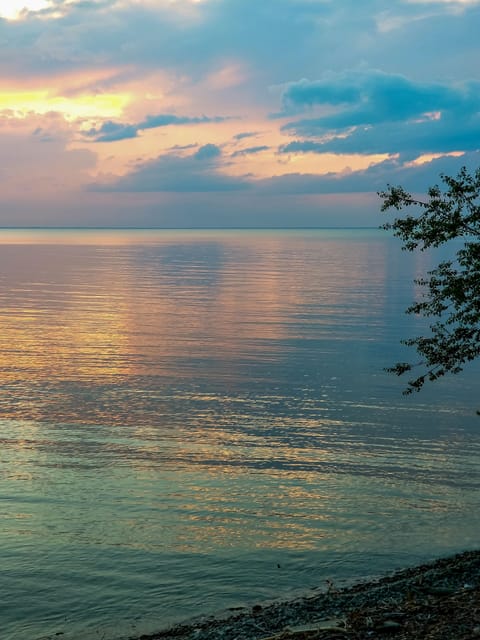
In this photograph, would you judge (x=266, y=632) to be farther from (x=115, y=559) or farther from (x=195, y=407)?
(x=195, y=407)

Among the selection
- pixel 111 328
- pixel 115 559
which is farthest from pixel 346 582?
pixel 111 328

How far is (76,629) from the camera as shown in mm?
15844

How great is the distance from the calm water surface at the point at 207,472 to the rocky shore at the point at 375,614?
3.40 ft

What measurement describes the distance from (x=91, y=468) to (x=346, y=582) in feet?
36.5

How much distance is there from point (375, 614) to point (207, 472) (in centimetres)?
1158

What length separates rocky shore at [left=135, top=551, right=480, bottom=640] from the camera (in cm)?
1369

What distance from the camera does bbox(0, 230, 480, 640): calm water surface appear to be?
18.0 m

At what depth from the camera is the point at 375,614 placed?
48.7ft

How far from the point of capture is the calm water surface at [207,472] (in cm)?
1803

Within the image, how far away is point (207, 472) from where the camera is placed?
25.7 m

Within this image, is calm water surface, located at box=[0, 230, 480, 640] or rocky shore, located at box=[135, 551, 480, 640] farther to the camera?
calm water surface, located at box=[0, 230, 480, 640]

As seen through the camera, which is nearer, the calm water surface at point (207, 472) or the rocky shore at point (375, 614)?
the rocky shore at point (375, 614)

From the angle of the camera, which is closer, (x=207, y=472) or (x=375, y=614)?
(x=375, y=614)

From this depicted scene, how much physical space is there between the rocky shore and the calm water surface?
1.04 meters
